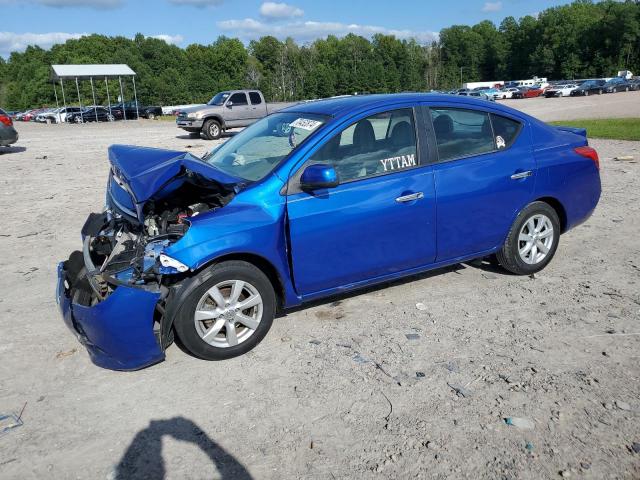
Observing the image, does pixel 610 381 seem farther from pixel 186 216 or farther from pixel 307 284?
pixel 186 216

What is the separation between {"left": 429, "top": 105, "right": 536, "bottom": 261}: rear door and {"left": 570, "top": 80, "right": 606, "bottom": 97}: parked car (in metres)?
60.3

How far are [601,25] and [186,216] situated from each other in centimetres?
12122

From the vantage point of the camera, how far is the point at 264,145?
4.77 meters

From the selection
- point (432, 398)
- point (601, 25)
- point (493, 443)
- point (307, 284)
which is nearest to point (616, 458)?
point (493, 443)

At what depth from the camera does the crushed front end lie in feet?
11.8

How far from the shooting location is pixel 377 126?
4.55 meters

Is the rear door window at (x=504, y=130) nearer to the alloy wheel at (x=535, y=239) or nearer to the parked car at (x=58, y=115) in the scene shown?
the alloy wheel at (x=535, y=239)

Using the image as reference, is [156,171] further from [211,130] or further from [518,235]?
[211,130]

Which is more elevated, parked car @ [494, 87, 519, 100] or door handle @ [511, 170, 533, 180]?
parked car @ [494, 87, 519, 100]

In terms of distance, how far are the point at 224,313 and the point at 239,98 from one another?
20528mm

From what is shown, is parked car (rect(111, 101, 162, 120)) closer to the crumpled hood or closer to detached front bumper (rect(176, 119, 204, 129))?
detached front bumper (rect(176, 119, 204, 129))

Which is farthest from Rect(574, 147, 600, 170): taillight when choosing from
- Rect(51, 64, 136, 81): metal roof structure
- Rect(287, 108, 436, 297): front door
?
Rect(51, 64, 136, 81): metal roof structure

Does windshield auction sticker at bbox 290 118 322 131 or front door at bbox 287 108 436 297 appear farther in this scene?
windshield auction sticker at bbox 290 118 322 131

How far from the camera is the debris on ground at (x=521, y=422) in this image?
3114 millimetres
